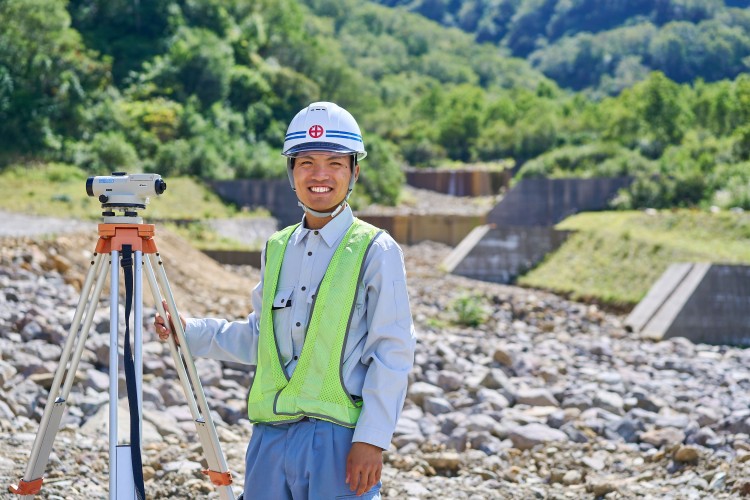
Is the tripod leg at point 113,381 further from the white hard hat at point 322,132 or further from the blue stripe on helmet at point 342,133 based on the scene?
the blue stripe on helmet at point 342,133

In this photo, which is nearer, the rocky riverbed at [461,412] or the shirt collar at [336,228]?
the shirt collar at [336,228]

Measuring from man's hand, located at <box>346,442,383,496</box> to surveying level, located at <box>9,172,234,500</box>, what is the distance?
0.47m

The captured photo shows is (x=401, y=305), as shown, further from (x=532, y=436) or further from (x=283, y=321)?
(x=532, y=436)

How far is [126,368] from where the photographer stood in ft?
10.1

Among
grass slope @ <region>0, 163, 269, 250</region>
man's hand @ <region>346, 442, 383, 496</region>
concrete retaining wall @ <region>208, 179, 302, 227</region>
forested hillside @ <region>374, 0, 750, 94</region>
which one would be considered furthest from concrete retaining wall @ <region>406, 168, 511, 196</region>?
forested hillside @ <region>374, 0, 750, 94</region>

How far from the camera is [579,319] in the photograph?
18.2 metres

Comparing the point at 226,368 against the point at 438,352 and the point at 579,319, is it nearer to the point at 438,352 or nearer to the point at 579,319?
the point at 438,352

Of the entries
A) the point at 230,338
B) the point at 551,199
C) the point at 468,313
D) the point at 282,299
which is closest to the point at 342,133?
the point at 282,299

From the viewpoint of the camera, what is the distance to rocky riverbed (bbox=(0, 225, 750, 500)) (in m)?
6.41

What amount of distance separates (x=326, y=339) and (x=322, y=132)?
0.61 meters

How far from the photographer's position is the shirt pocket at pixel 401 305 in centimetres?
310

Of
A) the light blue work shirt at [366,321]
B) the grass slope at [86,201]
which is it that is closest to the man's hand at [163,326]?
the light blue work shirt at [366,321]

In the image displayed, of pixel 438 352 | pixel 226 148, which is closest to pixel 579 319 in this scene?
pixel 438 352

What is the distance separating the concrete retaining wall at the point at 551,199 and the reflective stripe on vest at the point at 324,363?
1147 inches
